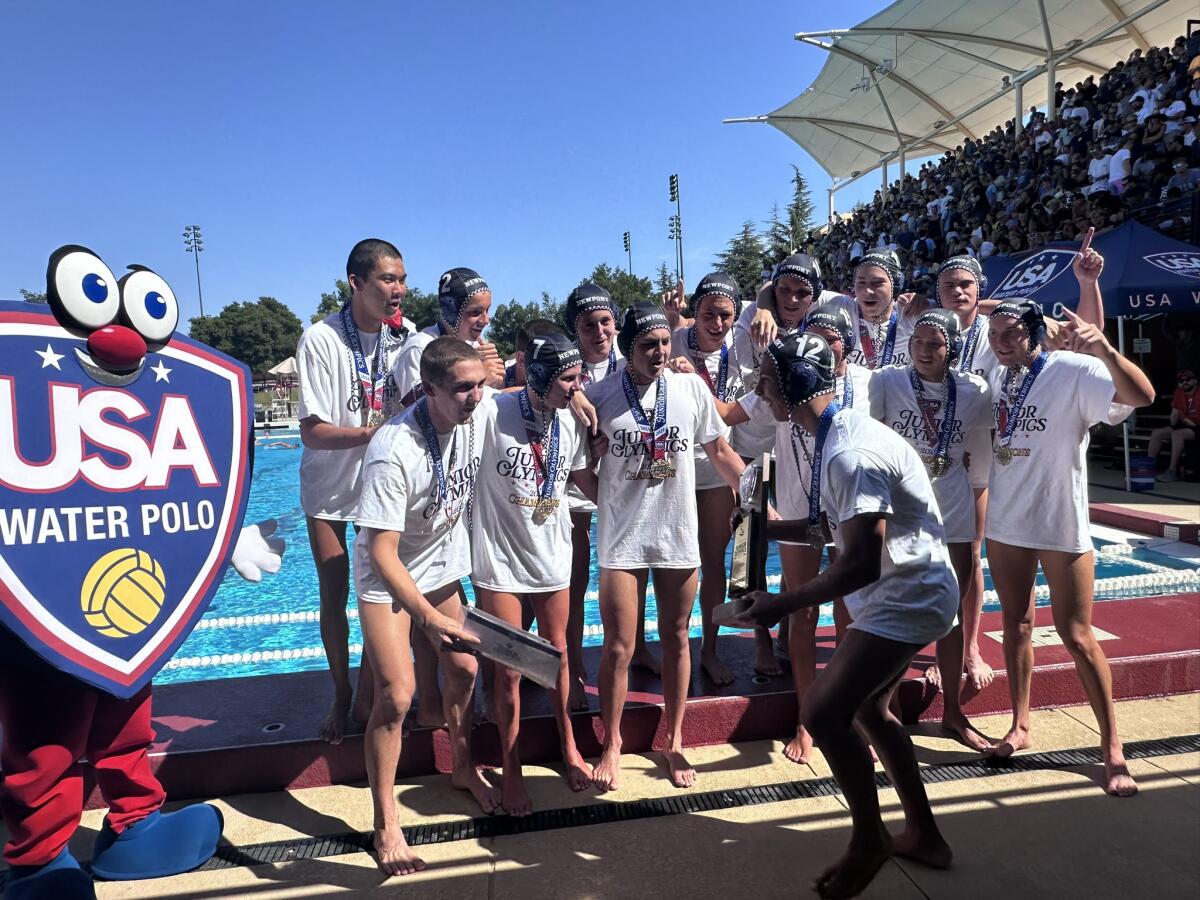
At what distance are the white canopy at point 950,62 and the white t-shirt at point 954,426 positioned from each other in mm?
18939

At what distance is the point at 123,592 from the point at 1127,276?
1040 cm

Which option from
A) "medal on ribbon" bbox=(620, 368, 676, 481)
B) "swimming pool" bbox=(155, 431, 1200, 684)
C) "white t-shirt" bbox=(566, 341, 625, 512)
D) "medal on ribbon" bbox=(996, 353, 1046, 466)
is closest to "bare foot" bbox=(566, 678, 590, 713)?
"white t-shirt" bbox=(566, 341, 625, 512)

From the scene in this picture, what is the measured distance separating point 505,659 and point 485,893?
87cm

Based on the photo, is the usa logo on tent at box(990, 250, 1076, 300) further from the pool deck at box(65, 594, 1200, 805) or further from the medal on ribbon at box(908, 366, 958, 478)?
the medal on ribbon at box(908, 366, 958, 478)

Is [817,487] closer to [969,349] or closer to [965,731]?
[965,731]

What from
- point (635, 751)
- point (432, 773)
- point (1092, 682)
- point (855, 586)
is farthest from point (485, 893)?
point (1092, 682)

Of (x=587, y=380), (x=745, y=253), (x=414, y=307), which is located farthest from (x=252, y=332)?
(x=587, y=380)

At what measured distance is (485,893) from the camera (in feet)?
8.79

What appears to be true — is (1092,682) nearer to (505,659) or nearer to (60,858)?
(505,659)

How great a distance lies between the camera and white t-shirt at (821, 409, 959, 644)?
2.52 meters

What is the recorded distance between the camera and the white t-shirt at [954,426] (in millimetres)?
3584

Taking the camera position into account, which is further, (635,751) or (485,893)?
(635,751)

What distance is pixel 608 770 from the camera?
11.1 ft

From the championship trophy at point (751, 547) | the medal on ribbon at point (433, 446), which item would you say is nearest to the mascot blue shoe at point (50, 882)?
the medal on ribbon at point (433, 446)
